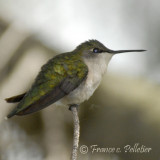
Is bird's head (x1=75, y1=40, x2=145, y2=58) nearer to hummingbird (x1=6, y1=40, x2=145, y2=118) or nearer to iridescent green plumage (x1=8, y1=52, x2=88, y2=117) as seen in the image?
hummingbird (x1=6, y1=40, x2=145, y2=118)

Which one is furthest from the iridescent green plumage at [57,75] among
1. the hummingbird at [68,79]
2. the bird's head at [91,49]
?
the bird's head at [91,49]

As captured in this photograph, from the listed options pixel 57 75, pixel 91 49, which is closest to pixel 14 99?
pixel 57 75

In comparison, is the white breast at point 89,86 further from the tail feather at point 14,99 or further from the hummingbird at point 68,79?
the tail feather at point 14,99

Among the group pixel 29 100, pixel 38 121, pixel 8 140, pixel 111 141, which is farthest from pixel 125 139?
pixel 29 100

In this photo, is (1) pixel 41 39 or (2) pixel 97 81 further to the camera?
(1) pixel 41 39

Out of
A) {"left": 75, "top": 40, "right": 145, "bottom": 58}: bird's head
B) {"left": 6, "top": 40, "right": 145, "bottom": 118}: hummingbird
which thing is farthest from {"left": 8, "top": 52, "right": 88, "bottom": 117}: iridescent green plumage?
{"left": 75, "top": 40, "right": 145, "bottom": 58}: bird's head

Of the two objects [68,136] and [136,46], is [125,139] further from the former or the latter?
[136,46]

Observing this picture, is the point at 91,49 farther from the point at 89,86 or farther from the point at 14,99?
the point at 14,99

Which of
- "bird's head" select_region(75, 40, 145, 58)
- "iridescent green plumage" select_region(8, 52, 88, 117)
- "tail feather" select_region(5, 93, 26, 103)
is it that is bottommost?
"tail feather" select_region(5, 93, 26, 103)
